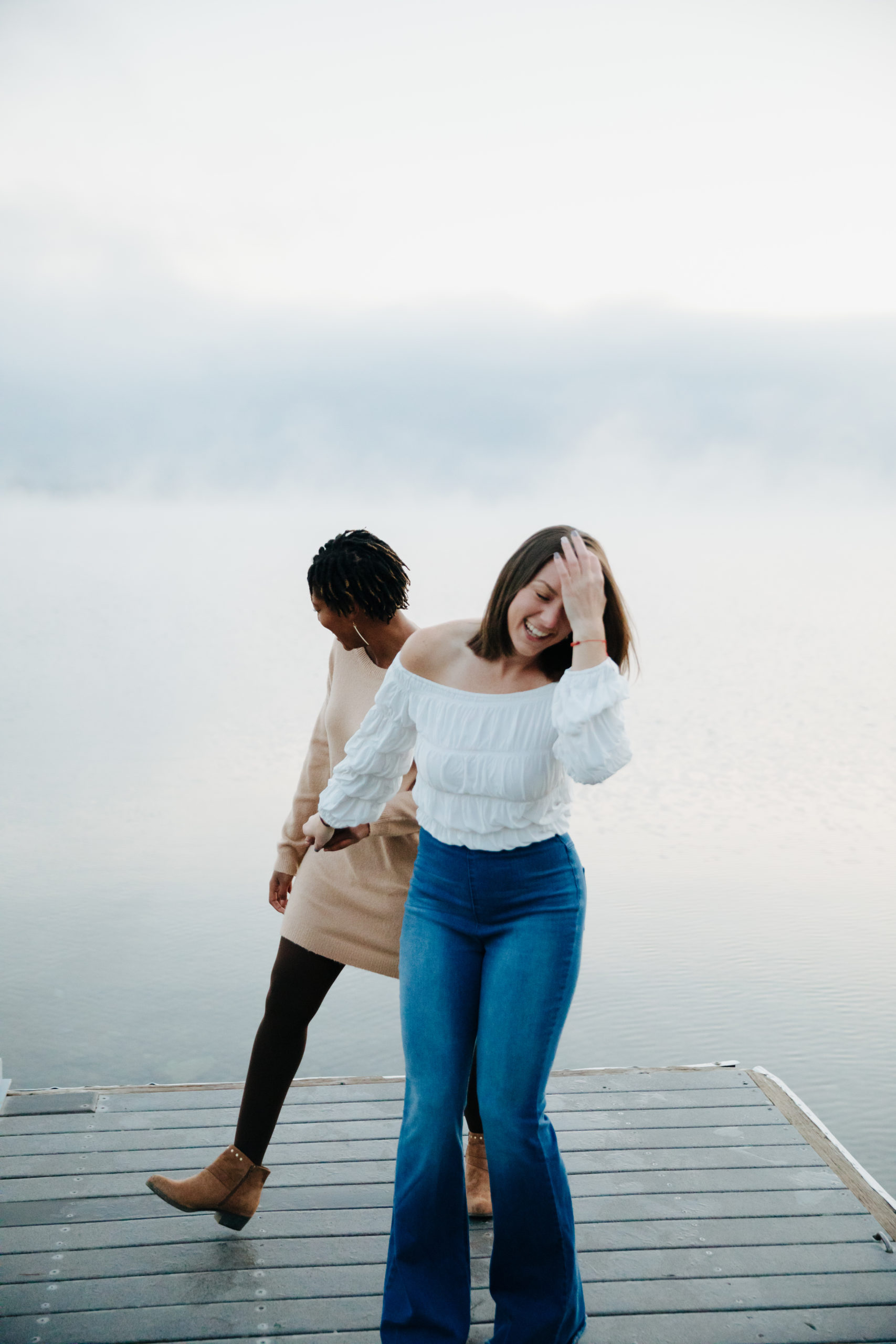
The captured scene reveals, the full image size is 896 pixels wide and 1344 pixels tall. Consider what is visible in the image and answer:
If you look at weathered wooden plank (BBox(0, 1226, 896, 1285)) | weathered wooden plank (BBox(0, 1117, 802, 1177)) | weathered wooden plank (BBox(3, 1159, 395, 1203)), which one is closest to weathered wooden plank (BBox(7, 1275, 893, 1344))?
weathered wooden plank (BBox(0, 1226, 896, 1285))

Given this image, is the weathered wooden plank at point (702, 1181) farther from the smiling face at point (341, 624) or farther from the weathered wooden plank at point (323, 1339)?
the smiling face at point (341, 624)

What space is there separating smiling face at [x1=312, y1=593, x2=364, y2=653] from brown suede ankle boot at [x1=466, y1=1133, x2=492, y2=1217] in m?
1.15

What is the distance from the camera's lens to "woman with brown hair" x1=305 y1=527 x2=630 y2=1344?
6.33 ft

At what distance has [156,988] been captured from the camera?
524cm

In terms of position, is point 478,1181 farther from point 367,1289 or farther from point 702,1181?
point 702,1181

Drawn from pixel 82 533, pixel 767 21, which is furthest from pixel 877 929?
pixel 82 533

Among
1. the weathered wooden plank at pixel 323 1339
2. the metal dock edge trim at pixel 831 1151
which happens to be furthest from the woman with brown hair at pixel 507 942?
the metal dock edge trim at pixel 831 1151

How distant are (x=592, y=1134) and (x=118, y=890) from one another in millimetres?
4299

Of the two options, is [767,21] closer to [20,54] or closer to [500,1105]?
[20,54]

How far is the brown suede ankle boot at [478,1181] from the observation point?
2566 mm

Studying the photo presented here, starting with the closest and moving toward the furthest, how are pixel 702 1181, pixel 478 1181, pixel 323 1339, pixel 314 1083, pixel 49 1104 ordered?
1. pixel 323 1339
2. pixel 478 1181
3. pixel 702 1181
4. pixel 49 1104
5. pixel 314 1083

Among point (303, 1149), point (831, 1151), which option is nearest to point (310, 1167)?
point (303, 1149)

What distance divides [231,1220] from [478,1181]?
0.56m

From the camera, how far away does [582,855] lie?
713 cm
